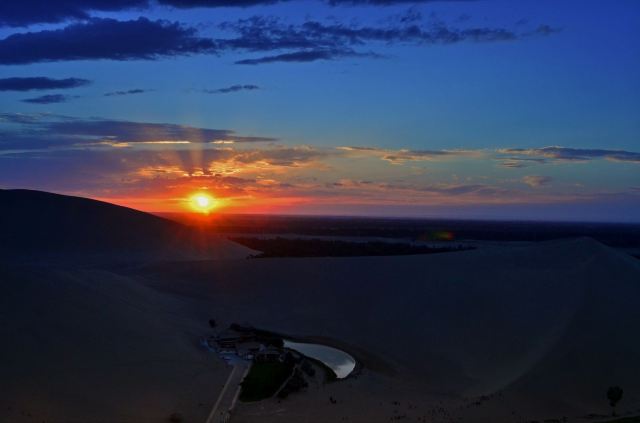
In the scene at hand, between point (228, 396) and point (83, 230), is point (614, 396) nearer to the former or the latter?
point (228, 396)

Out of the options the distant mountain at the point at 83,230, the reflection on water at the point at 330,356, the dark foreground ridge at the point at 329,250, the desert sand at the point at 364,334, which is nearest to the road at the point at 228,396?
the desert sand at the point at 364,334

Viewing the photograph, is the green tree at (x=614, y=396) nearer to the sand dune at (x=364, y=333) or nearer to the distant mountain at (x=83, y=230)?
the sand dune at (x=364, y=333)

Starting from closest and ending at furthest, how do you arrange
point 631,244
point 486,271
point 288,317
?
point 288,317 < point 486,271 < point 631,244

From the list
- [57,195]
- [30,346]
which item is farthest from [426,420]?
[57,195]

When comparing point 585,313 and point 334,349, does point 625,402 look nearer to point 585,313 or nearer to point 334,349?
point 585,313

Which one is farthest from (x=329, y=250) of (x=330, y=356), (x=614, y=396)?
(x=614, y=396)

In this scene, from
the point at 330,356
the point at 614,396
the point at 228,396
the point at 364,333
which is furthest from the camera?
the point at 364,333

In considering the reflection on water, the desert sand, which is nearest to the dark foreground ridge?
the desert sand
